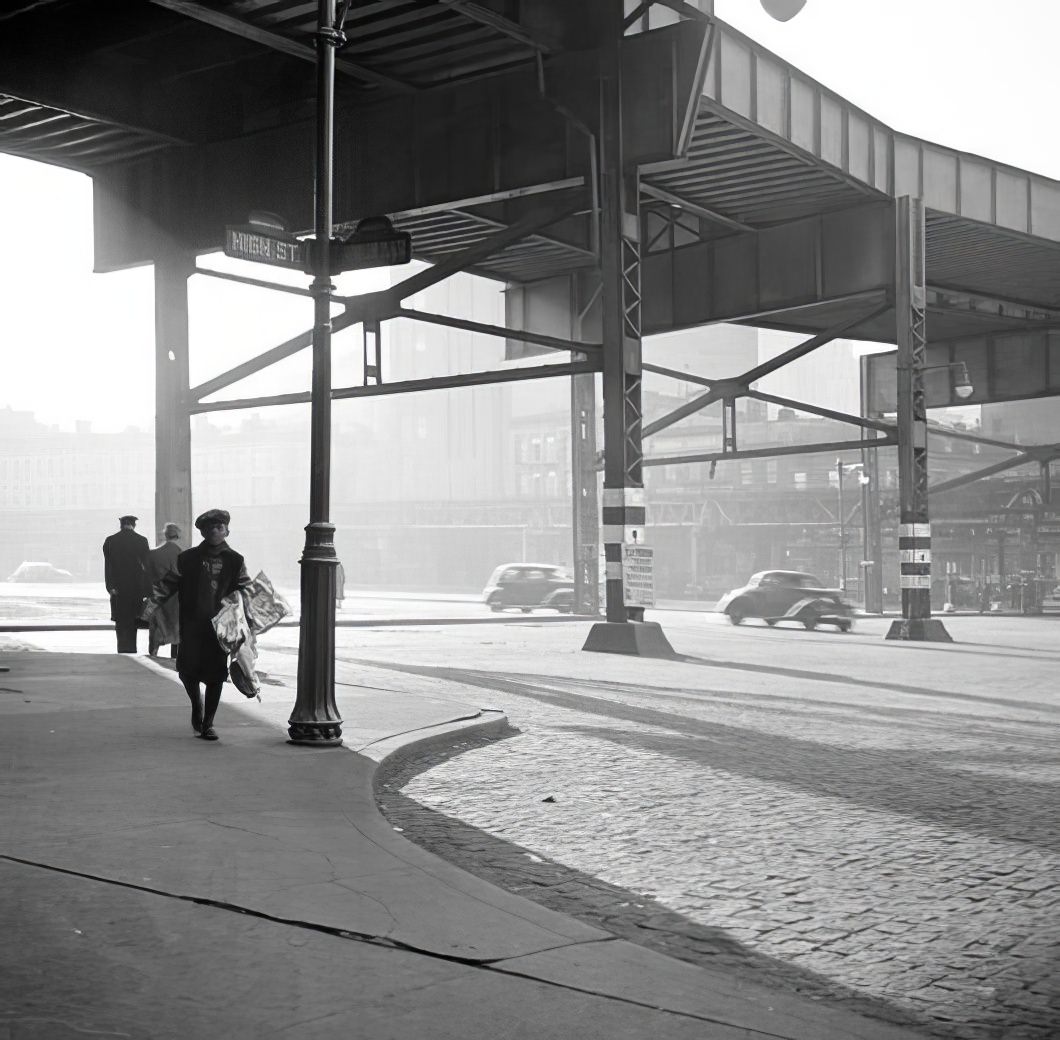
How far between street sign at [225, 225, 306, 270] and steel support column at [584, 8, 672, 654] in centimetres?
920

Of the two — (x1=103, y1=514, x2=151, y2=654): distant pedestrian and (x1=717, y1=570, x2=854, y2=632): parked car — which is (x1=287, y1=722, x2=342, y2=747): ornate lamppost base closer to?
(x1=103, y1=514, x2=151, y2=654): distant pedestrian

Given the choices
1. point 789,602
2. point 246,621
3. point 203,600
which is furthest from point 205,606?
point 789,602

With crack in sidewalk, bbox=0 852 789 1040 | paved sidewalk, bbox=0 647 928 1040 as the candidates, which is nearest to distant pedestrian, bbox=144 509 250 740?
paved sidewalk, bbox=0 647 928 1040

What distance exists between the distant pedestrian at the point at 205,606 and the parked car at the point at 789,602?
26.5 m

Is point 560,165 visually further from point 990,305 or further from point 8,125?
point 990,305

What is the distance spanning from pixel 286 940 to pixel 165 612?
10001 millimetres

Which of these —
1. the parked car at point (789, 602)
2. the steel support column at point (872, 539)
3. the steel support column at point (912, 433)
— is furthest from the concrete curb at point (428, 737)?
the steel support column at point (872, 539)

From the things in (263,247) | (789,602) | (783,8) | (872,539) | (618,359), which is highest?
(783,8)

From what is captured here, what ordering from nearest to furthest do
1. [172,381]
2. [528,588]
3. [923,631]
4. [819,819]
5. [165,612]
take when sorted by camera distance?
[819,819], [165,612], [172,381], [923,631], [528,588]

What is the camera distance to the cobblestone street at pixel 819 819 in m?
4.69

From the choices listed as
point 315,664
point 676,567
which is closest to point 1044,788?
point 315,664

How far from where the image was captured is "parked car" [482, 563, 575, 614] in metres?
46.3

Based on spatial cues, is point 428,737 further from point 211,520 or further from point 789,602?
point 789,602

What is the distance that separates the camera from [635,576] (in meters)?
20.3
